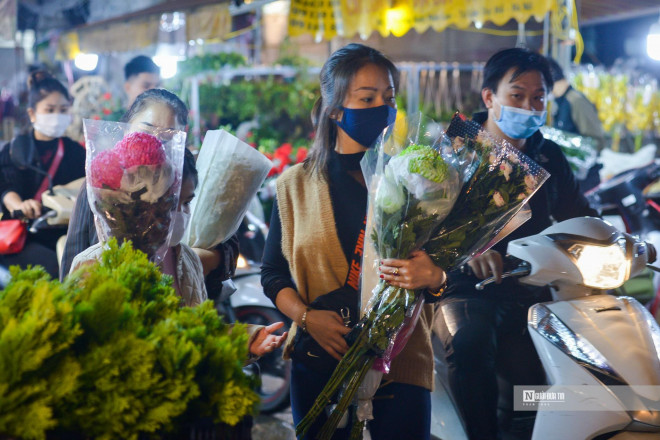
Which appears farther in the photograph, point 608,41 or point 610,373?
point 608,41

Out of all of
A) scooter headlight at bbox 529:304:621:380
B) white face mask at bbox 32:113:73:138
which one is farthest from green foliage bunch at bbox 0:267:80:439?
white face mask at bbox 32:113:73:138

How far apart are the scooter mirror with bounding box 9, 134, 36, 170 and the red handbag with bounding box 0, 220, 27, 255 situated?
49 centimetres

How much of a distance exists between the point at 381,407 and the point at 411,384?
0.44 feet

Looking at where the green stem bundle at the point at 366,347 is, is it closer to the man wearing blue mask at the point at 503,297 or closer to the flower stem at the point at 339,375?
the flower stem at the point at 339,375

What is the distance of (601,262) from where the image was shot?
8.69 feet

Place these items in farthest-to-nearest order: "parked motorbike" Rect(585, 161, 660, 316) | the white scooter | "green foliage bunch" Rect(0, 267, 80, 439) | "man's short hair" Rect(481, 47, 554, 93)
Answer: "parked motorbike" Rect(585, 161, 660, 316)
"man's short hair" Rect(481, 47, 554, 93)
the white scooter
"green foliage bunch" Rect(0, 267, 80, 439)

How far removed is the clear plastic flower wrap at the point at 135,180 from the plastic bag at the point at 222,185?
64 centimetres

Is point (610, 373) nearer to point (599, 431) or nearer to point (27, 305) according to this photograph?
point (599, 431)

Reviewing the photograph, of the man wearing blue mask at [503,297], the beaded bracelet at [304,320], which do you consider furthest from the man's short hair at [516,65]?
the beaded bracelet at [304,320]

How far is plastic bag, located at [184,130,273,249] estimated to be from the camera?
2670 mm

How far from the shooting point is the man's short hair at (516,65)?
3.36 meters

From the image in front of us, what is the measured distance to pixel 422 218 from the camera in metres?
2.15

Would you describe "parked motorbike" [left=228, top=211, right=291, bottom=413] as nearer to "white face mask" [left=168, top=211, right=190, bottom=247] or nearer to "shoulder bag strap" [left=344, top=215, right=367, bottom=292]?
"shoulder bag strap" [left=344, top=215, right=367, bottom=292]

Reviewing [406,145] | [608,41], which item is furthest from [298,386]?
[608,41]
